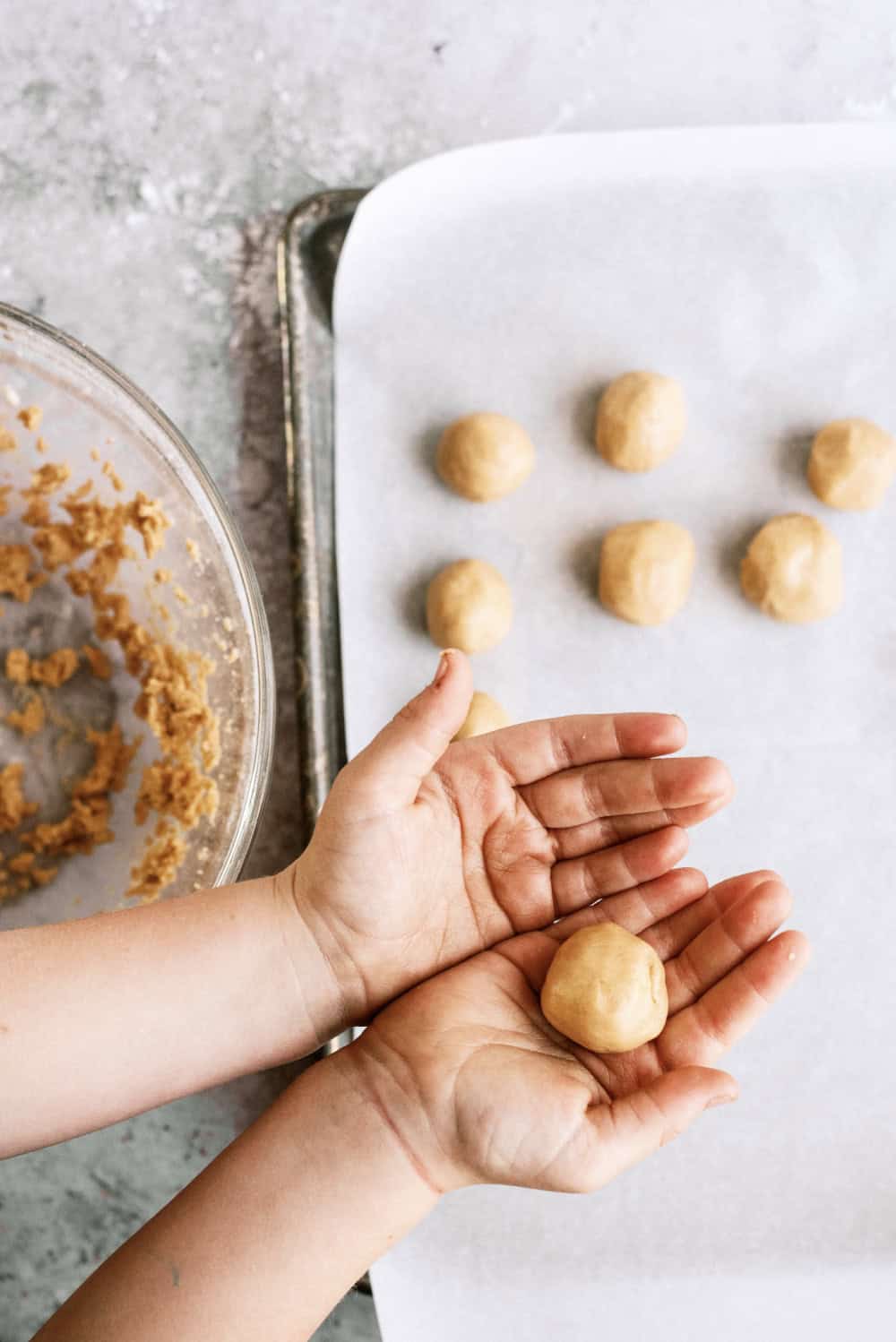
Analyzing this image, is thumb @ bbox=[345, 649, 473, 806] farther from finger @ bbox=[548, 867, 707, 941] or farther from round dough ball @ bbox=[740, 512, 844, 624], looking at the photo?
round dough ball @ bbox=[740, 512, 844, 624]

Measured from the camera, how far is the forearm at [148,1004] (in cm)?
83

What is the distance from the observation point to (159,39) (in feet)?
4.10

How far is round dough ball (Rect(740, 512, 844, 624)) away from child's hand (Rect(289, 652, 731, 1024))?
36 cm

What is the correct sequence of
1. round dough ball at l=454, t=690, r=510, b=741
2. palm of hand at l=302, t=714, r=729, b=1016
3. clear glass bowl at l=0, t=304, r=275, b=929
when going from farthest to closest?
round dough ball at l=454, t=690, r=510, b=741, clear glass bowl at l=0, t=304, r=275, b=929, palm of hand at l=302, t=714, r=729, b=1016

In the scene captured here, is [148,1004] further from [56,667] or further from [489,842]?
[56,667]

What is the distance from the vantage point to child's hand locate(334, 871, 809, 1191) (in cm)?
76

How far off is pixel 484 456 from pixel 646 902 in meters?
0.51

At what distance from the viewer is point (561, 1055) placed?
85cm

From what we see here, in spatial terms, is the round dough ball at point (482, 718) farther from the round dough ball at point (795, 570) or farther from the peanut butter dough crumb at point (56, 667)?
the peanut butter dough crumb at point (56, 667)

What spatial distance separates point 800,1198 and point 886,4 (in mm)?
1360

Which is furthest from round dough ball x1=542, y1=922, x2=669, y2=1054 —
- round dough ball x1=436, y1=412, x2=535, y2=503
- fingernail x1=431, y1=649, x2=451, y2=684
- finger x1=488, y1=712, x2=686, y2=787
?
round dough ball x1=436, y1=412, x2=535, y2=503

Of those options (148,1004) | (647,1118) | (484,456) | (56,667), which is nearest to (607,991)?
(647,1118)

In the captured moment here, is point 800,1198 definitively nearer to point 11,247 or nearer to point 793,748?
point 793,748

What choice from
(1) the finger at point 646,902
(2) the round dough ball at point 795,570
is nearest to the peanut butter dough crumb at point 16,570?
(1) the finger at point 646,902
